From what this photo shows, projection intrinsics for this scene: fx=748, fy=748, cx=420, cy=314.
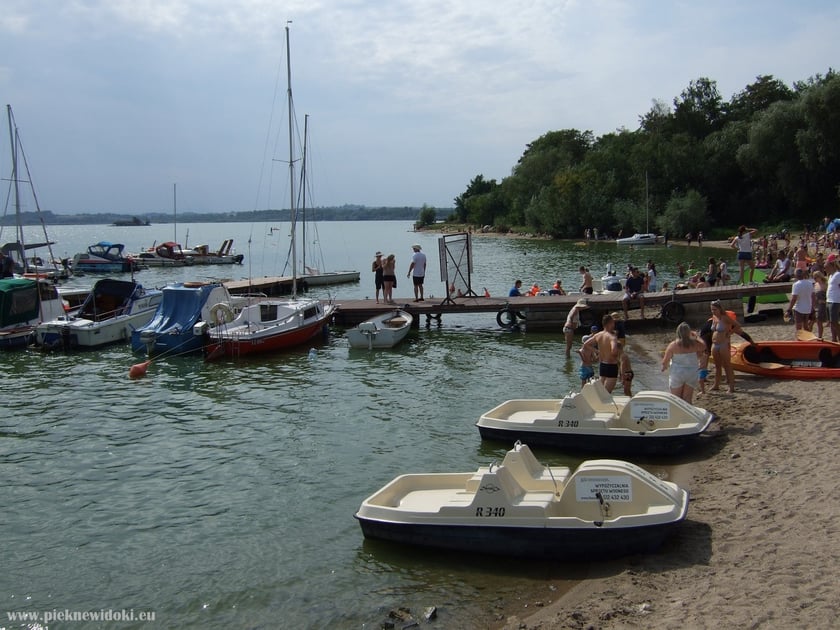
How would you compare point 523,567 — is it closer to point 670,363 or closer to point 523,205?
point 670,363

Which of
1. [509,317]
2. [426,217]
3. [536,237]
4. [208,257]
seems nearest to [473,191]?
[426,217]

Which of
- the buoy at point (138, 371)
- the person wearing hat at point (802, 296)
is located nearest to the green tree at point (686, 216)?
the person wearing hat at point (802, 296)

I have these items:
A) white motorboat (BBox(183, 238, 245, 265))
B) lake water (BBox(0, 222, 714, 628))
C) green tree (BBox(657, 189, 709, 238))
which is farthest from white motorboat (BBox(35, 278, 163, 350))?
green tree (BBox(657, 189, 709, 238))

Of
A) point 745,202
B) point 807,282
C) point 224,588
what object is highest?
point 745,202

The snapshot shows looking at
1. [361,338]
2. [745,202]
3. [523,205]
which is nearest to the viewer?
[361,338]

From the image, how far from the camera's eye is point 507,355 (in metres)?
22.9

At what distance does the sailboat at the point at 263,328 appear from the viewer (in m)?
23.8

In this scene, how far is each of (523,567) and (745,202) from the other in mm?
88319

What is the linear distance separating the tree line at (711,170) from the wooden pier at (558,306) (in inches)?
2172

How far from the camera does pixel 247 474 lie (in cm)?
1305

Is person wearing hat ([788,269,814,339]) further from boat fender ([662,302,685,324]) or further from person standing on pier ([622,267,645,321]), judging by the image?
person standing on pier ([622,267,645,321])

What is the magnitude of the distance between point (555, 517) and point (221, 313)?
1852cm

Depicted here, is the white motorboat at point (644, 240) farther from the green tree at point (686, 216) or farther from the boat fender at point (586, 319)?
the boat fender at point (586, 319)

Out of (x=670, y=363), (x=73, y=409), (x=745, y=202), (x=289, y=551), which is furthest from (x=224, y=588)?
(x=745, y=202)
